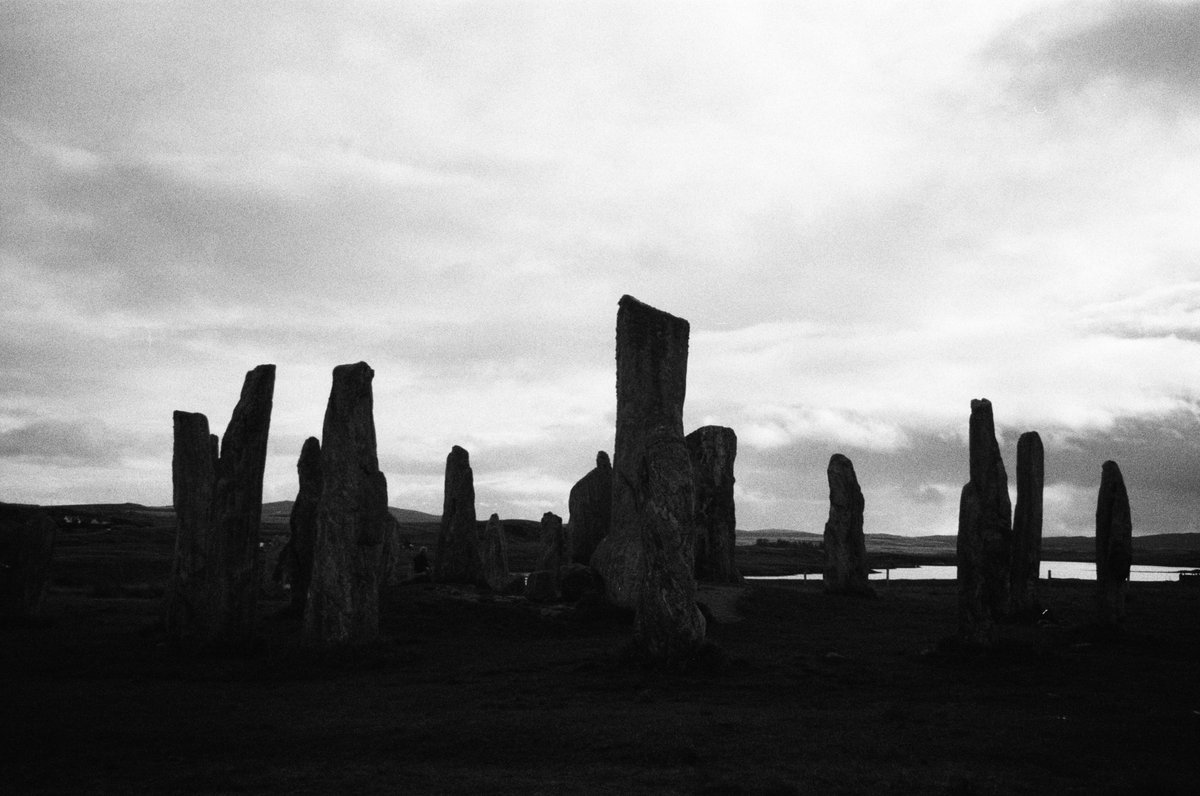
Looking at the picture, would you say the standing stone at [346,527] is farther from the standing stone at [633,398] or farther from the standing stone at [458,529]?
the standing stone at [458,529]

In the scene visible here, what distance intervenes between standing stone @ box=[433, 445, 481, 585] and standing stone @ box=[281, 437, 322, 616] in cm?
650

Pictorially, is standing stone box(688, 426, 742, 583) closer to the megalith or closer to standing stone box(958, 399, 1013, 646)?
standing stone box(958, 399, 1013, 646)

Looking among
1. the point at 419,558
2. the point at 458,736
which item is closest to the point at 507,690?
the point at 458,736

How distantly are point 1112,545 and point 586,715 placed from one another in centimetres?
1287

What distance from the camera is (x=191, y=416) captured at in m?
17.2

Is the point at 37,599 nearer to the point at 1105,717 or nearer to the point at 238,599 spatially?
the point at 238,599

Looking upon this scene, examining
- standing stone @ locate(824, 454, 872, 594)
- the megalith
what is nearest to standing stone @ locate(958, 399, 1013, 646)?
the megalith

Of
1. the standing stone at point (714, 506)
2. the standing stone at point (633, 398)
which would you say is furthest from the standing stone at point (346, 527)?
the standing stone at point (714, 506)

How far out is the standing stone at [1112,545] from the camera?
18531 millimetres

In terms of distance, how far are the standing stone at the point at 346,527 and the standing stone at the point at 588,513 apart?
36.1 ft

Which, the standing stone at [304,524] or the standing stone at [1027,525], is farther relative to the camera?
the standing stone at [1027,525]

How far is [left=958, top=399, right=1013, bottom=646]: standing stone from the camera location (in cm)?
1510

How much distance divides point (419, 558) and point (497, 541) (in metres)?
3.35

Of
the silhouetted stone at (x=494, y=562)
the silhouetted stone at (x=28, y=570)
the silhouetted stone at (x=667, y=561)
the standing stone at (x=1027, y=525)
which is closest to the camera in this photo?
the silhouetted stone at (x=667, y=561)
